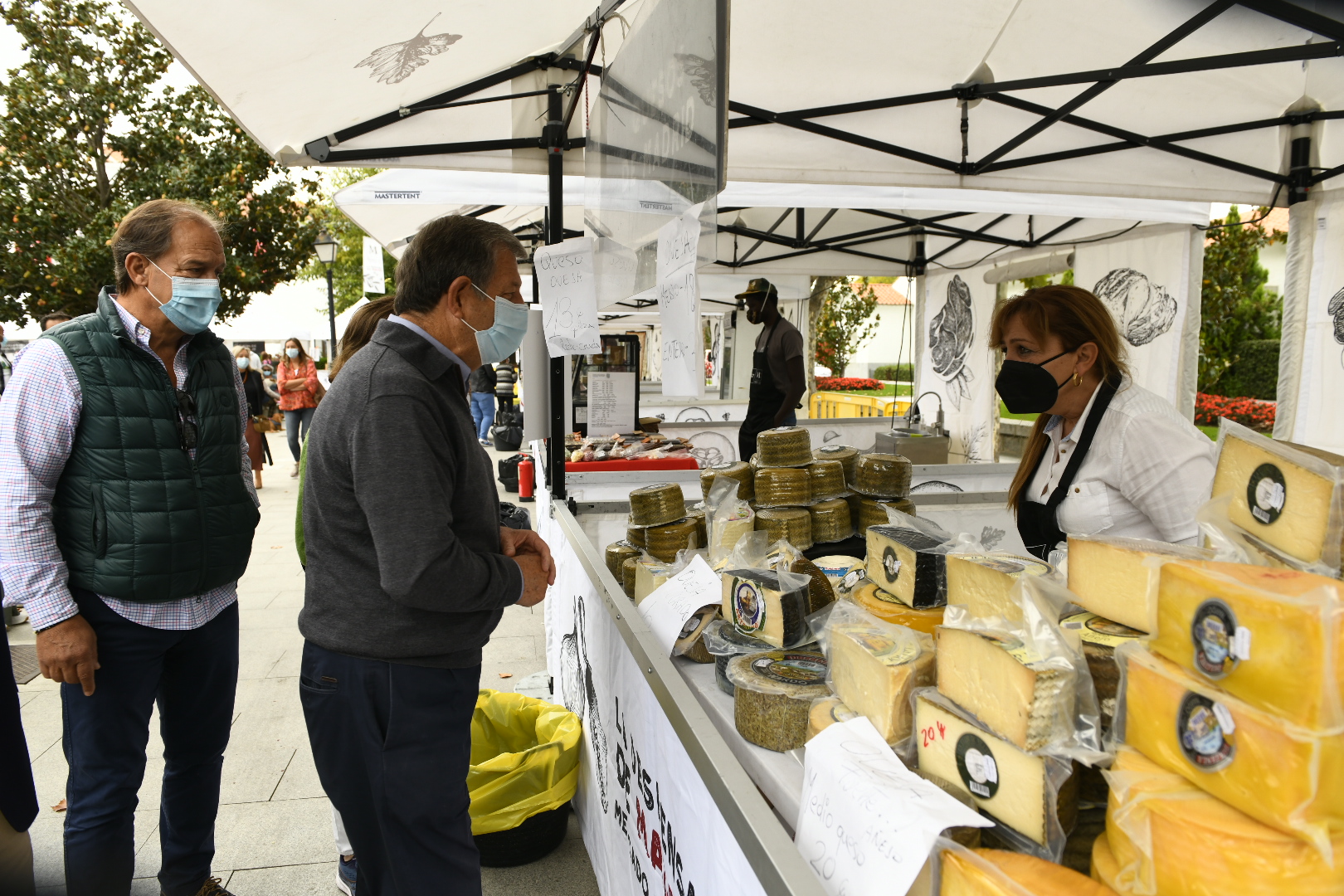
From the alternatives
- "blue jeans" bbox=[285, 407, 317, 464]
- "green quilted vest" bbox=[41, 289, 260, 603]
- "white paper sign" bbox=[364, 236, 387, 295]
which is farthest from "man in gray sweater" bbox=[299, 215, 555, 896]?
"white paper sign" bbox=[364, 236, 387, 295]

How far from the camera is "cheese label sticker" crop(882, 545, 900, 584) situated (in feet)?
4.81

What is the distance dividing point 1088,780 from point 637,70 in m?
1.88

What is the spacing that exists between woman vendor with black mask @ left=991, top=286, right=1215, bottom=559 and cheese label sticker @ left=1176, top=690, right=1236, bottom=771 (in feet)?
4.85

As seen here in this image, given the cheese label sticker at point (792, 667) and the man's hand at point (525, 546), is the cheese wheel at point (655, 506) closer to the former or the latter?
the man's hand at point (525, 546)

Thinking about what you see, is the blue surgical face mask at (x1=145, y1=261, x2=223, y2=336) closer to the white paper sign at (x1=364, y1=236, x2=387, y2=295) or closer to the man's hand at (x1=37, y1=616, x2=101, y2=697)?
the man's hand at (x1=37, y1=616, x2=101, y2=697)

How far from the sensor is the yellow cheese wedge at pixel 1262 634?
2.10ft

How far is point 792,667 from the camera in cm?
146

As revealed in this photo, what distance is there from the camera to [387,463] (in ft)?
4.88

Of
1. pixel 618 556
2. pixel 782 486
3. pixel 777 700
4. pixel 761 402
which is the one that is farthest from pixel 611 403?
pixel 777 700

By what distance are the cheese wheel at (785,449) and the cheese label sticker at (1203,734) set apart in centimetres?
164

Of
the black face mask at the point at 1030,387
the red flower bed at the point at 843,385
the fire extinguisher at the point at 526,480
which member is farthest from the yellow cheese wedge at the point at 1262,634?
the red flower bed at the point at 843,385

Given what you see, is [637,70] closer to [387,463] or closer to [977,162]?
[387,463]

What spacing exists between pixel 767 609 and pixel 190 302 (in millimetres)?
1793

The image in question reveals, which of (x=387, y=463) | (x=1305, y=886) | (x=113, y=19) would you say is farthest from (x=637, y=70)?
(x=113, y=19)
